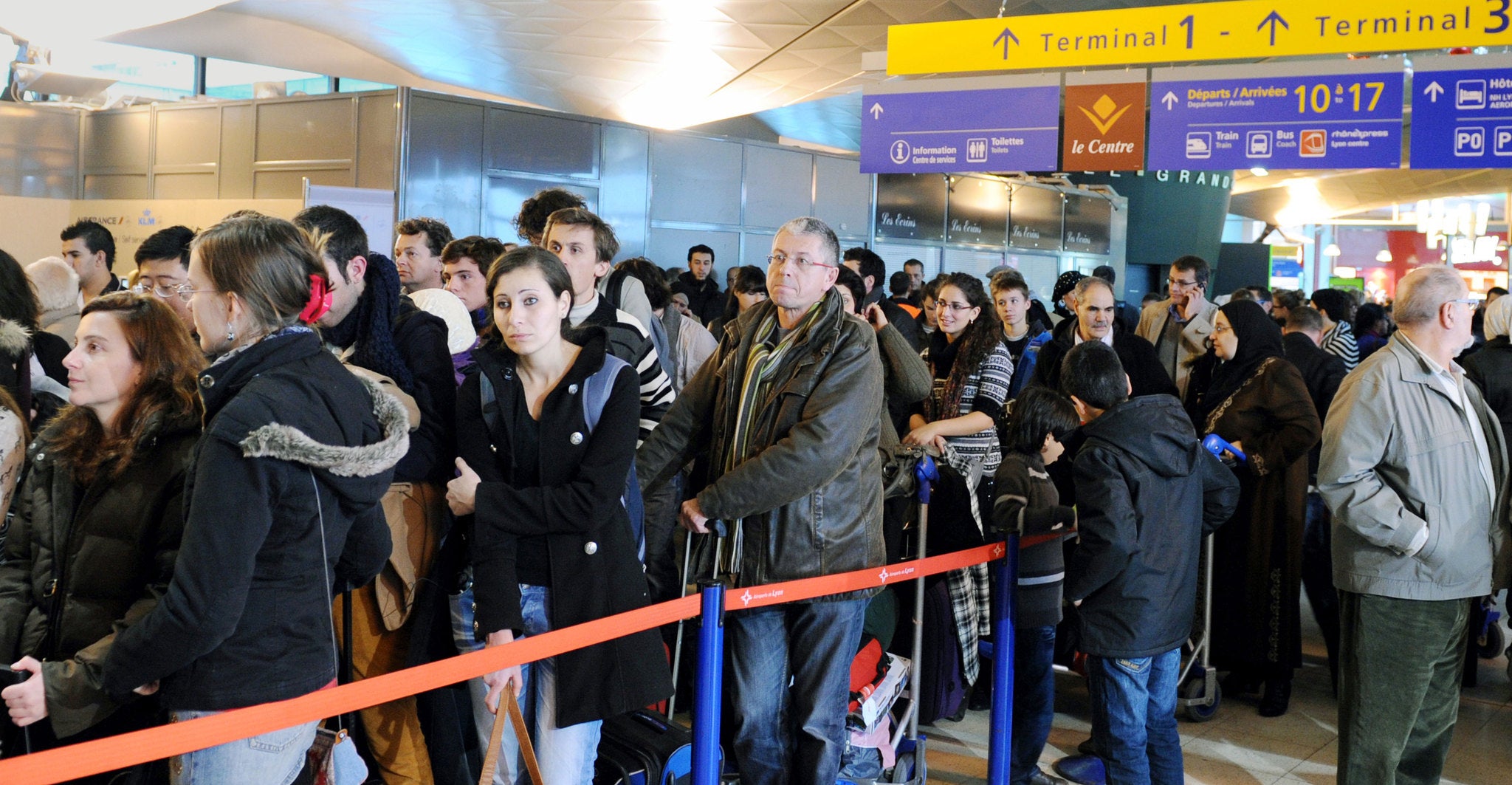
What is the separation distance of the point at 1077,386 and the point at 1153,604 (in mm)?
719

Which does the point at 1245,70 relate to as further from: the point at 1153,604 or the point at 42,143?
the point at 42,143

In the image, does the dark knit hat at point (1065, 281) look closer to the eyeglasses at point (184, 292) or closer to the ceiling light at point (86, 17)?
the eyeglasses at point (184, 292)

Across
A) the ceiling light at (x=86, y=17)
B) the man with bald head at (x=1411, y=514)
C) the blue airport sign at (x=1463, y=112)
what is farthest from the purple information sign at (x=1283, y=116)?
the ceiling light at (x=86, y=17)

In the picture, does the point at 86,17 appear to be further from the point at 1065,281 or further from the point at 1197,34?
the point at 1197,34

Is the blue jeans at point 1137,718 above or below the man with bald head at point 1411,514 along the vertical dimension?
below

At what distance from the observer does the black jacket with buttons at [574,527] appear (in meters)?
2.93

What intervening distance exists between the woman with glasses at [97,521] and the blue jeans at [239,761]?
0.17 m

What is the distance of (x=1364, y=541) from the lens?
3.78 meters

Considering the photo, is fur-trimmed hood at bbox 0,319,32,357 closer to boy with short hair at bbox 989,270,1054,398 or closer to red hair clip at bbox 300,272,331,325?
red hair clip at bbox 300,272,331,325

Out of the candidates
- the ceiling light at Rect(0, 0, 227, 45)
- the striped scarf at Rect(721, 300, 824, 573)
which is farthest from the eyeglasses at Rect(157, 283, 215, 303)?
the ceiling light at Rect(0, 0, 227, 45)

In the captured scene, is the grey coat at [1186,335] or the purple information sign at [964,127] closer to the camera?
the grey coat at [1186,335]

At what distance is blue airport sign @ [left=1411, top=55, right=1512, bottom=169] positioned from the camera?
7.25 m

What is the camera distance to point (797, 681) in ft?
11.4

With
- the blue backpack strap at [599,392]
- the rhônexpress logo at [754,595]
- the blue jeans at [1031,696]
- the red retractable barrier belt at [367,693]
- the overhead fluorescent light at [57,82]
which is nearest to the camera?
the red retractable barrier belt at [367,693]
